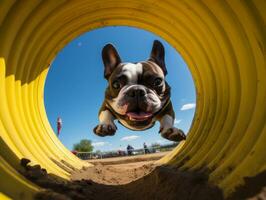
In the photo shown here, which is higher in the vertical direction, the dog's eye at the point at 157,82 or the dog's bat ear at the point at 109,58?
the dog's bat ear at the point at 109,58

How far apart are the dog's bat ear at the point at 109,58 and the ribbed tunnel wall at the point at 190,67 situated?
62 centimetres

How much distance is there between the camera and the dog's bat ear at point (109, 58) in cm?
584

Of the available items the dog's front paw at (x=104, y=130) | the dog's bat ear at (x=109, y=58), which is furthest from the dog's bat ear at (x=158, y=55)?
the dog's front paw at (x=104, y=130)

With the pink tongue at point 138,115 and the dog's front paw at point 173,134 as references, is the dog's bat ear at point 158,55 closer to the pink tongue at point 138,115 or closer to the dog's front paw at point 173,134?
the pink tongue at point 138,115

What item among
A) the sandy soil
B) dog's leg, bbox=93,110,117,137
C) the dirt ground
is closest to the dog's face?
dog's leg, bbox=93,110,117,137

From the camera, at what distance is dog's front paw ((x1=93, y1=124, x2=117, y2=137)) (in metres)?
4.84

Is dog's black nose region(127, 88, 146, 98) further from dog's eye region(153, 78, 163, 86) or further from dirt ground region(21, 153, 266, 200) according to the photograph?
dirt ground region(21, 153, 266, 200)

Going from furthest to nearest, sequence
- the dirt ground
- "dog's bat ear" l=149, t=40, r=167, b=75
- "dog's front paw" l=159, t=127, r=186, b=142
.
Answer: "dog's bat ear" l=149, t=40, r=167, b=75 → "dog's front paw" l=159, t=127, r=186, b=142 → the dirt ground

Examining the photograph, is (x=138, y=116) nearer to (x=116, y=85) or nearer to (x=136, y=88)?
(x=136, y=88)

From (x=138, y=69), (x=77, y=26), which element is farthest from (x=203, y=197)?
(x=77, y=26)

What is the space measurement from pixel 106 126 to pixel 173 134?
1176mm

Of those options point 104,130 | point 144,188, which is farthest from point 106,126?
point 144,188

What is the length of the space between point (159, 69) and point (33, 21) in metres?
2.59

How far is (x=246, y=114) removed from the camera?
292 cm
